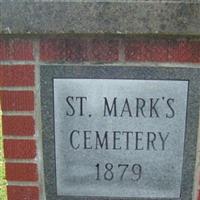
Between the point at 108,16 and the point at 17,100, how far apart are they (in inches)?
18.8

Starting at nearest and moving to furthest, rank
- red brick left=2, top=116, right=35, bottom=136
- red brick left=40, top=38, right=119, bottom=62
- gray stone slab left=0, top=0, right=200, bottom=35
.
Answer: gray stone slab left=0, top=0, right=200, bottom=35 → red brick left=40, top=38, right=119, bottom=62 → red brick left=2, top=116, right=35, bottom=136

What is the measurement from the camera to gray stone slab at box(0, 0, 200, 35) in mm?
1689

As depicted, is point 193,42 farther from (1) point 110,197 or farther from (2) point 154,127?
(1) point 110,197

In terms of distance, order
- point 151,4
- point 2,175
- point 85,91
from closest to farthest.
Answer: point 151,4 < point 85,91 < point 2,175

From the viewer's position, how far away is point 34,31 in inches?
68.2

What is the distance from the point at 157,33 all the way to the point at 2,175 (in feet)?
8.06

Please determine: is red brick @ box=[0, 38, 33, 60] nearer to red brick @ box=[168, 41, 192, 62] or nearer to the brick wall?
the brick wall

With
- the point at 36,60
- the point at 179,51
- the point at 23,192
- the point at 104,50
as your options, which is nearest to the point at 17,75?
the point at 36,60

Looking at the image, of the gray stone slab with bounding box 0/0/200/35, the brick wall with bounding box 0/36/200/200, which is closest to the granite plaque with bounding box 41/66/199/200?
the brick wall with bounding box 0/36/200/200

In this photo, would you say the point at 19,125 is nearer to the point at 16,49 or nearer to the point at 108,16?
the point at 16,49

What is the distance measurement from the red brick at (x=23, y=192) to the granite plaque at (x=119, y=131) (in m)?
0.06

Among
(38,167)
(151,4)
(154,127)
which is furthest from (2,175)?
(151,4)

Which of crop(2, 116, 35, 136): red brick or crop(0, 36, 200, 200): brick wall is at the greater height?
crop(0, 36, 200, 200): brick wall

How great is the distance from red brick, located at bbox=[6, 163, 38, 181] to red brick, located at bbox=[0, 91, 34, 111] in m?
0.23
